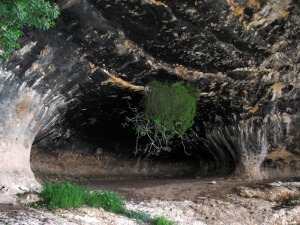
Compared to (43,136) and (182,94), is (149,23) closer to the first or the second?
(182,94)

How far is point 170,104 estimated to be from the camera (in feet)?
35.4

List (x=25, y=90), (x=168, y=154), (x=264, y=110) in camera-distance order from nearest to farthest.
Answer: (x=25, y=90), (x=264, y=110), (x=168, y=154)

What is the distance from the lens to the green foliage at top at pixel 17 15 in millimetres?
5219

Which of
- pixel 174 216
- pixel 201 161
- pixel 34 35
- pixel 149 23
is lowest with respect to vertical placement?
pixel 174 216

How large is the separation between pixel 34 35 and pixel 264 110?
7.05 m

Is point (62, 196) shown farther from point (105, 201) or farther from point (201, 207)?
point (201, 207)

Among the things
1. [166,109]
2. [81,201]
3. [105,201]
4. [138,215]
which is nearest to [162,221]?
[138,215]

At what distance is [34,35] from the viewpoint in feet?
26.5

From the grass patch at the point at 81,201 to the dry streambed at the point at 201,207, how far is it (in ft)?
0.60

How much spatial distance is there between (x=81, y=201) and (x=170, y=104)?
414 cm

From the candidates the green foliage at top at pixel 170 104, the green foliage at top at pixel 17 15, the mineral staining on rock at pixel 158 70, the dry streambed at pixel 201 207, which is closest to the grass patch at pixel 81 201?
the dry streambed at pixel 201 207

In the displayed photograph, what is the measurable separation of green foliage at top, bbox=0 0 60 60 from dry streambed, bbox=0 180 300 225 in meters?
2.65

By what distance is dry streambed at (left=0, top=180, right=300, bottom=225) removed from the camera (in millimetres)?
6961

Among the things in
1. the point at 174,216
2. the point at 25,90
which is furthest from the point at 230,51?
the point at 25,90
